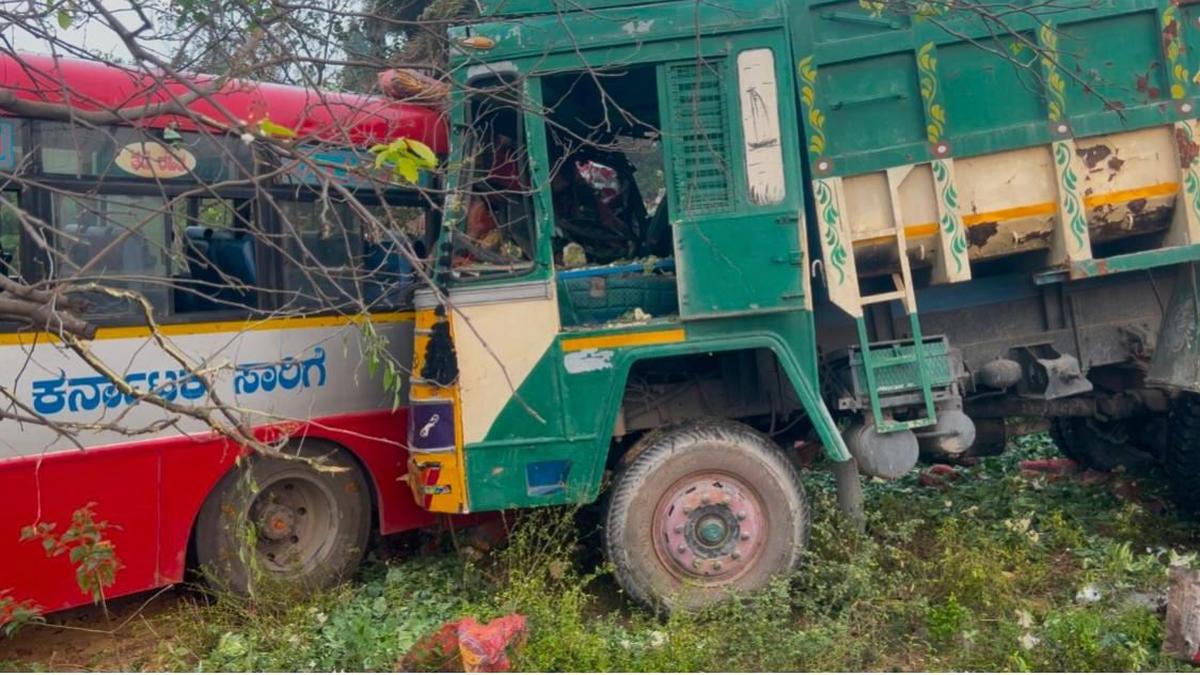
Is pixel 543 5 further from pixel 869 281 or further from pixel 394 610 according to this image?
pixel 394 610

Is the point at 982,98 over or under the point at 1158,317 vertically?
over

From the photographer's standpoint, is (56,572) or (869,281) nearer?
(56,572)

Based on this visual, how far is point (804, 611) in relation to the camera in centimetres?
484

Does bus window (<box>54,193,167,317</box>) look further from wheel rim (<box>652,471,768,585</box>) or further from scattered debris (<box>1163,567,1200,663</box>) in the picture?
scattered debris (<box>1163,567,1200,663</box>)

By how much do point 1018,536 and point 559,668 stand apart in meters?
2.71

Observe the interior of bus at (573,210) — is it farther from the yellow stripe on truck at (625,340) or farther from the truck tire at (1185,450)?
the truck tire at (1185,450)

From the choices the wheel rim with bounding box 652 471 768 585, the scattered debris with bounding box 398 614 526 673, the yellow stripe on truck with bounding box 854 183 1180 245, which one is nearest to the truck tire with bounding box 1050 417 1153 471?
the yellow stripe on truck with bounding box 854 183 1180 245

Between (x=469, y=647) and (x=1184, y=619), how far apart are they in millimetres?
2856

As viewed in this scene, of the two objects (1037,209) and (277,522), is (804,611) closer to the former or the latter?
(1037,209)

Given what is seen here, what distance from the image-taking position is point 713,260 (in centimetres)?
478

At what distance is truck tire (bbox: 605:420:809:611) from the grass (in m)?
0.13

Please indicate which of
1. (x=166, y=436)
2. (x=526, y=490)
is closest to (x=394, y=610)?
(x=526, y=490)

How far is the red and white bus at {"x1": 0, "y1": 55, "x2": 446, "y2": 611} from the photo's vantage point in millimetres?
4688

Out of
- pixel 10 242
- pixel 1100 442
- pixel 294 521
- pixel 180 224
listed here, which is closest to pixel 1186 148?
pixel 1100 442
